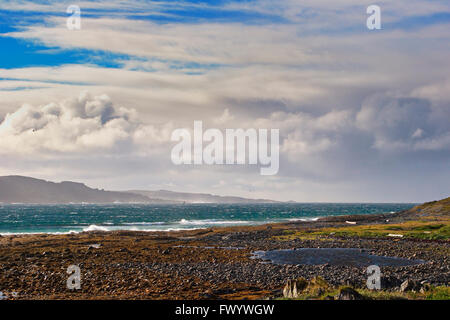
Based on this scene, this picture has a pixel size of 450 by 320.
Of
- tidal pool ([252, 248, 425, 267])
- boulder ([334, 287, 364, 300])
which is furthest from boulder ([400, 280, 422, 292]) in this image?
tidal pool ([252, 248, 425, 267])

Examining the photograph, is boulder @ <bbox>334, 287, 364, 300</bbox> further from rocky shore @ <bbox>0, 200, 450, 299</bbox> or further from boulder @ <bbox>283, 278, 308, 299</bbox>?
rocky shore @ <bbox>0, 200, 450, 299</bbox>

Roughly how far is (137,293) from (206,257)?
1779 centimetres

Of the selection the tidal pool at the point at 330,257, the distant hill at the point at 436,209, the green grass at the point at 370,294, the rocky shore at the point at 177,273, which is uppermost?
the green grass at the point at 370,294

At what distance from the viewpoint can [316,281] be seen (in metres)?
20.2

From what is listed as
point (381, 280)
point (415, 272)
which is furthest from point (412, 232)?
point (381, 280)

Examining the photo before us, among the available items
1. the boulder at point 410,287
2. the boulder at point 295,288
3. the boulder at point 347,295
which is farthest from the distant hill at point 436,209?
the boulder at point 347,295

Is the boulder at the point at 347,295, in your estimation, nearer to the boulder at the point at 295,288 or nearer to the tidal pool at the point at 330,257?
the boulder at the point at 295,288

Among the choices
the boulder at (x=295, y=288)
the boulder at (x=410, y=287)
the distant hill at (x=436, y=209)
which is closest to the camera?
the boulder at (x=295, y=288)

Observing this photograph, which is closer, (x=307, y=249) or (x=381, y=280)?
(x=381, y=280)

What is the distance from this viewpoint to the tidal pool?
3750 centimetres

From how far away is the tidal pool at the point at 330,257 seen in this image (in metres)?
37.5

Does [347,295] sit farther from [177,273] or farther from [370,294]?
[177,273]
